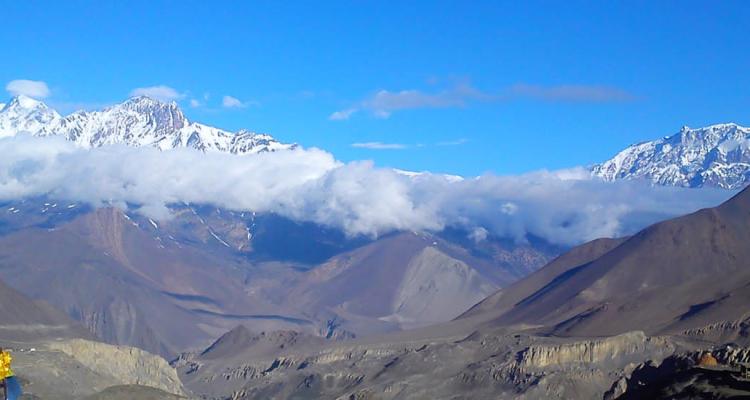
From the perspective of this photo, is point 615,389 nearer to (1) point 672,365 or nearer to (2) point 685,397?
(1) point 672,365

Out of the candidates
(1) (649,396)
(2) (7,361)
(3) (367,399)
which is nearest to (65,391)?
(3) (367,399)

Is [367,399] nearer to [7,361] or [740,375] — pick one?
[740,375]

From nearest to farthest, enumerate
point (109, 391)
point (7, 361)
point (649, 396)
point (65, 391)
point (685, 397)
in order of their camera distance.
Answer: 1. point (7, 361)
2. point (685, 397)
3. point (649, 396)
4. point (109, 391)
5. point (65, 391)

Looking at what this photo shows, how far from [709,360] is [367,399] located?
2498 inches

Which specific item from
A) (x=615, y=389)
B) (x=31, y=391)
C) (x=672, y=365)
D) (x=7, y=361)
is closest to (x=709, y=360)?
(x=672, y=365)

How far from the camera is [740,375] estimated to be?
9094cm

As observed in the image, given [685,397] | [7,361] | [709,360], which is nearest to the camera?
[7,361]

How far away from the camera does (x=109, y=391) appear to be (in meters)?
169

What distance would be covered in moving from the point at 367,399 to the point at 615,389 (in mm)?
42734

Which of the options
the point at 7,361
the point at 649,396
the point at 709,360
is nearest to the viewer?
the point at 7,361

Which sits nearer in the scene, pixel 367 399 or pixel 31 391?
pixel 31 391

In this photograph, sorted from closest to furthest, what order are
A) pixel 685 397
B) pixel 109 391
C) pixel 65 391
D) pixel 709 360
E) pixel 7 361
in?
pixel 7 361 → pixel 685 397 → pixel 709 360 → pixel 109 391 → pixel 65 391

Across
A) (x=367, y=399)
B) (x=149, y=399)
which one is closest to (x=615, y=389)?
(x=367, y=399)

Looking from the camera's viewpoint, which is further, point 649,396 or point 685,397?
point 649,396
